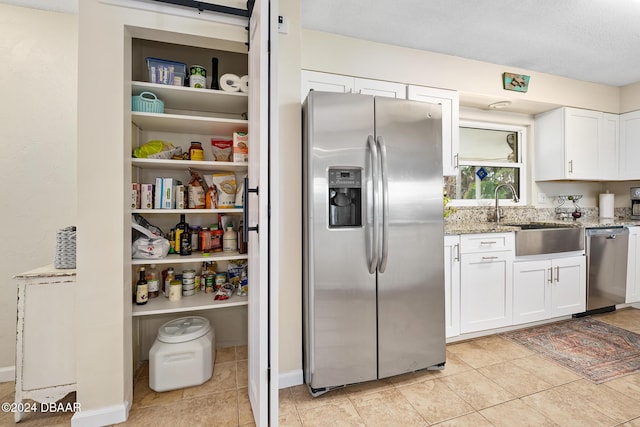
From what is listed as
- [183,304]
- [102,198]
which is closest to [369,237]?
[183,304]

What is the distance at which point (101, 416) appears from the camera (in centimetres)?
155

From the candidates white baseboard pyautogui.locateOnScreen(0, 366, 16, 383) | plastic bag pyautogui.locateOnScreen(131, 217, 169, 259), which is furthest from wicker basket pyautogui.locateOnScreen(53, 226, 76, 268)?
white baseboard pyautogui.locateOnScreen(0, 366, 16, 383)

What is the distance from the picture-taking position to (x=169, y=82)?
192cm

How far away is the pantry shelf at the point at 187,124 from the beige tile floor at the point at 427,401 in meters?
1.71

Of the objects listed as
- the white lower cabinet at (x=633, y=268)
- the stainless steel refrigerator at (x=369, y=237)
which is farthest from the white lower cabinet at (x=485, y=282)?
the white lower cabinet at (x=633, y=268)

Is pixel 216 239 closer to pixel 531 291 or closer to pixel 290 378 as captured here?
pixel 290 378

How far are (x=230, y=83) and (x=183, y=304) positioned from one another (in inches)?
58.7

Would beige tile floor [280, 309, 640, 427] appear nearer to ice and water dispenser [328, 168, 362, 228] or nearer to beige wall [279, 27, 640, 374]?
beige wall [279, 27, 640, 374]

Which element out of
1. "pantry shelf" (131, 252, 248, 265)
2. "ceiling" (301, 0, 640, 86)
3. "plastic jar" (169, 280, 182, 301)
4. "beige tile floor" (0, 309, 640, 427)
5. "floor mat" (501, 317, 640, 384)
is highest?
"ceiling" (301, 0, 640, 86)

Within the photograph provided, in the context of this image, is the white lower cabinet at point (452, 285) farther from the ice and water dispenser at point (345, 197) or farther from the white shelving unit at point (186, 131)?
the white shelving unit at point (186, 131)

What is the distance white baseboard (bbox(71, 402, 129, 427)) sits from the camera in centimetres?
152

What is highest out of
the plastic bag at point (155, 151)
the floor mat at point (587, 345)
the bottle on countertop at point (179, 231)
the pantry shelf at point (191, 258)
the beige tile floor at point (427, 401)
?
the plastic bag at point (155, 151)

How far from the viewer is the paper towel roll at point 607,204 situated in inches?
146

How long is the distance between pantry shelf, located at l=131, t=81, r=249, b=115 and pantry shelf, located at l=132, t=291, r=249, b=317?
53.2 inches
